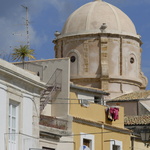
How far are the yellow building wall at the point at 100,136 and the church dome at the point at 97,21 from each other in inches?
815

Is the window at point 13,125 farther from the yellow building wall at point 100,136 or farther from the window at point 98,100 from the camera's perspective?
the window at point 98,100

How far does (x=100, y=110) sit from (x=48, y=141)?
626cm

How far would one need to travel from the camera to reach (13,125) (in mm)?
30906

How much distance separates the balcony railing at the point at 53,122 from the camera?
37.0 m

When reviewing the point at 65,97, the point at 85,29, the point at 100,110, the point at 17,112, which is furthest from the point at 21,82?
the point at 85,29

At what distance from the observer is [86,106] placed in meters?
41.0

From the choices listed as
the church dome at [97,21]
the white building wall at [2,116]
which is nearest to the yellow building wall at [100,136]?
the white building wall at [2,116]

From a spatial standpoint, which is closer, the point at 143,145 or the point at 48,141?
the point at 48,141

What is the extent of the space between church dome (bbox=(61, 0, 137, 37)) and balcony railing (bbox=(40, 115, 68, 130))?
82.6 ft

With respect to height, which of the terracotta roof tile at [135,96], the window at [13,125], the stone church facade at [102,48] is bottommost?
the window at [13,125]

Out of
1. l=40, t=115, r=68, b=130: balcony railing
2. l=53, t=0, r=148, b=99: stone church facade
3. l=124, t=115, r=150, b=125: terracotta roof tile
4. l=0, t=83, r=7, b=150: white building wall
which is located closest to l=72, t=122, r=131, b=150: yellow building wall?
l=40, t=115, r=68, b=130: balcony railing

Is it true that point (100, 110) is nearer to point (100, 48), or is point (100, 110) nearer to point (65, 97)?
point (65, 97)

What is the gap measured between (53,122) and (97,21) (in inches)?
1049

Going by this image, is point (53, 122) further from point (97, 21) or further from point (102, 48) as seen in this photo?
point (97, 21)
